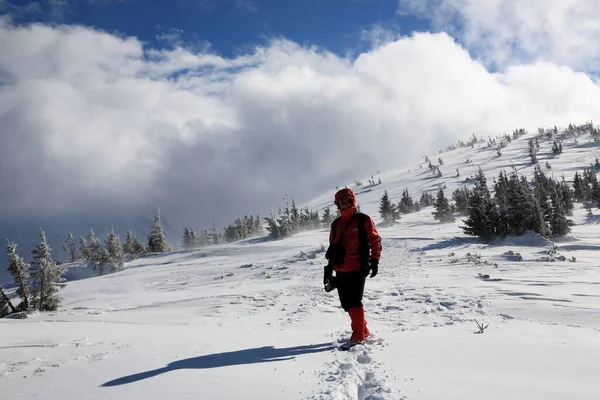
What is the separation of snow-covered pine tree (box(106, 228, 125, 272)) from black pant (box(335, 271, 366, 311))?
5666cm

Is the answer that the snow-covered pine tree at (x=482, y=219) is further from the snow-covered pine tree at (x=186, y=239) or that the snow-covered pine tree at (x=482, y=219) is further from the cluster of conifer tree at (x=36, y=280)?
the snow-covered pine tree at (x=186, y=239)

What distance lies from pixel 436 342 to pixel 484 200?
97.3 feet

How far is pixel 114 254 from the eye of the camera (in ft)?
188

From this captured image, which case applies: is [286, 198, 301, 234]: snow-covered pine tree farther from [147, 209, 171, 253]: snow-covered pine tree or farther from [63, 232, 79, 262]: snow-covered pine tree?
[63, 232, 79, 262]: snow-covered pine tree

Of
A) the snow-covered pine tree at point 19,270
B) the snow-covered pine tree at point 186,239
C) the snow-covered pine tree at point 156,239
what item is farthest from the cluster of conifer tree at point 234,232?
the snow-covered pine tree at point 19,270

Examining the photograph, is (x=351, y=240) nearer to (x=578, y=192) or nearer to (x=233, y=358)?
(x=233, y=358)

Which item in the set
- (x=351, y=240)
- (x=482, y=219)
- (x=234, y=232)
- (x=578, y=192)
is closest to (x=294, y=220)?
(x=234, y=232)

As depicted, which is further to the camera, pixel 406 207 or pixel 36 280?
pixel 406 207

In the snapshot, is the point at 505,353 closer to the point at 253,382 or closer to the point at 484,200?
the point at 253,382

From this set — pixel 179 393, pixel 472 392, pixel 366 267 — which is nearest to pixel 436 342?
pixel 366 267

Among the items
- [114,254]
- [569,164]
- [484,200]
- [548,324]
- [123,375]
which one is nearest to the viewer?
[123,375]

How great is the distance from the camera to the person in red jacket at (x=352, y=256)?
5617mm

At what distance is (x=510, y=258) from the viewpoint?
58.9 feet

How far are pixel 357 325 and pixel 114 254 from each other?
60821mm
